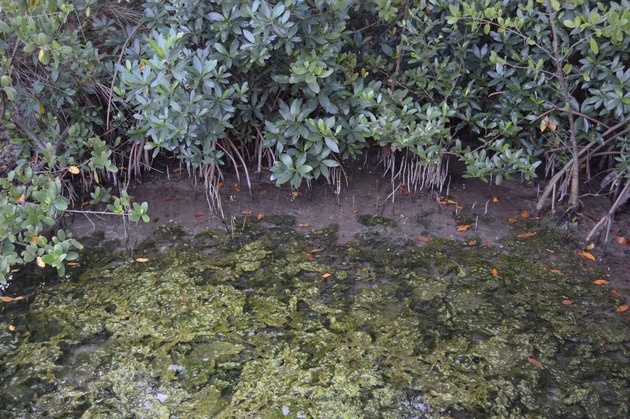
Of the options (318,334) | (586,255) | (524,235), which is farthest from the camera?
(524,235)

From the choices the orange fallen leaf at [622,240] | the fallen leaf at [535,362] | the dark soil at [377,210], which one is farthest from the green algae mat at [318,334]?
the orange fallen leaf at [622,240]

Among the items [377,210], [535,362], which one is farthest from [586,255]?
[377,210]

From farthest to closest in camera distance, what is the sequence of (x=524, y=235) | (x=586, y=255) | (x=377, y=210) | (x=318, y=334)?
(x=377, y=210) < (x=524, y=235) < (x=586, y=255) < (x=318, y=334)

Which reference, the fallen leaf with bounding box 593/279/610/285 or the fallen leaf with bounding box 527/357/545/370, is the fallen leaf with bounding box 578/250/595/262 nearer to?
the fallen leaf with bounding box 593/279/610/285

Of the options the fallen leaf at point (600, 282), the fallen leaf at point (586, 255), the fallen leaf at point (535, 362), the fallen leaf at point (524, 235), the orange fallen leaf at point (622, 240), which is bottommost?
the fallen leaf at point (535, 362)

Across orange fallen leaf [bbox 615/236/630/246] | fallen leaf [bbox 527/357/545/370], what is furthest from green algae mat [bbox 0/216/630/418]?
orange fallen leaf [bbox 615/236/630/246]

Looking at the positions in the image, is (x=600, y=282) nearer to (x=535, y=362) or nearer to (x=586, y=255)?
(x=586, y=255)

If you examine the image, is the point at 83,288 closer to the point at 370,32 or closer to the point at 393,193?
the point at 393,193

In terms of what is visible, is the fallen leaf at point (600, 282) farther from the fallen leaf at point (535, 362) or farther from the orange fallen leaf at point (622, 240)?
the fallen leaf at point (535, 362)

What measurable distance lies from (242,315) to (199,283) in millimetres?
347

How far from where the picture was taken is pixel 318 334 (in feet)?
7.54

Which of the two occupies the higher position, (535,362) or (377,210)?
(377,210)

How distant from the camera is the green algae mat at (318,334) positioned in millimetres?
1953

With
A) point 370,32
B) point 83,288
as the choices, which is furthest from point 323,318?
point 370,32
